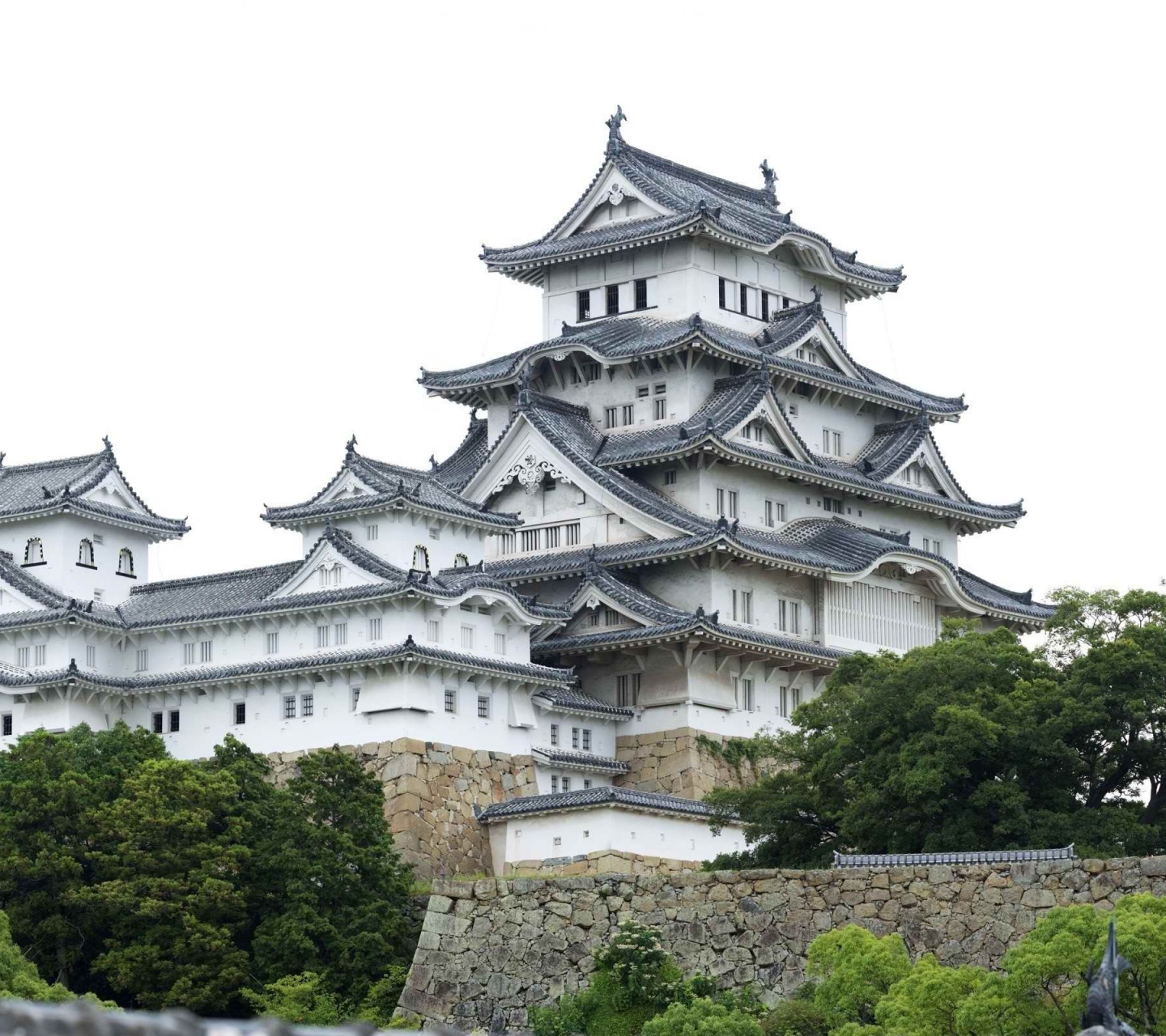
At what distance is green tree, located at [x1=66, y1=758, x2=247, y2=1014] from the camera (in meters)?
46.5

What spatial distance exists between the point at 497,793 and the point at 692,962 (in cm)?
1443

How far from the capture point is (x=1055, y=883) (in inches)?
1565

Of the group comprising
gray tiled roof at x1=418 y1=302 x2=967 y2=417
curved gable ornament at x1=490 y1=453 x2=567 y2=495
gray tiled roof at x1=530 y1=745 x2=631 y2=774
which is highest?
gray tiled roof at x1=418 y1=302 x2=967 y2=417

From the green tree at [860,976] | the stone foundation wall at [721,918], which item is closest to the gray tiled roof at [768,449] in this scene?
the stone foundation wall at [721,918]

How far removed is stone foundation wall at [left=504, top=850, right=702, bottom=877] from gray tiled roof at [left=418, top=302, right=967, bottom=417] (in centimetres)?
1673

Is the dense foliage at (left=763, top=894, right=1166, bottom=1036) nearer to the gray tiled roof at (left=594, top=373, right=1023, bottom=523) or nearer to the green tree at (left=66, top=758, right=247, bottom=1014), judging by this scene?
the green tree at (left=66, top=758, right=247, bottom=1014)

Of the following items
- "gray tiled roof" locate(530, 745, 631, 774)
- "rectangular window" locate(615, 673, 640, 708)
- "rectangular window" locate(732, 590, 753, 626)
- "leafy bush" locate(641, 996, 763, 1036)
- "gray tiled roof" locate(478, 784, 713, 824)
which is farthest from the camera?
"rectangular window" locate(732, 590, 753, 626)

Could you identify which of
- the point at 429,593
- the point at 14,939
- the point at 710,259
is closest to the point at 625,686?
the point at 429,593

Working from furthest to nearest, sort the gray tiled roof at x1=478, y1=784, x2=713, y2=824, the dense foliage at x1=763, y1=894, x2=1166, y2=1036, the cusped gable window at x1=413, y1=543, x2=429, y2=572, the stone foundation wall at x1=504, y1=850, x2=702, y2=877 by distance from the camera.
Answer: the cusped gable window at x1=413, y1=543, x2=429, y2=572 < the gray tiled roof at x1=478, y1=784, x2=713, y2=824 < the stone foundation wall at x1=504, y1=850, x2=702, y2=877 < the dense foliage at x1=763, y1=894, x2=1166, y2=1036

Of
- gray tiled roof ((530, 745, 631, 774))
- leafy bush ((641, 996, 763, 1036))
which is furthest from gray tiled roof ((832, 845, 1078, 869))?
gray tiled roof ((530, 745, 631, 774))

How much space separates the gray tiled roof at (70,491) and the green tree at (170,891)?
13136mm

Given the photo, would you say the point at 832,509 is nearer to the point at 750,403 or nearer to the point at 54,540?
the point at 750,403

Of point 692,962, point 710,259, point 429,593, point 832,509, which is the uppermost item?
point 710,259

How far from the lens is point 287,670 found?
5722cm
